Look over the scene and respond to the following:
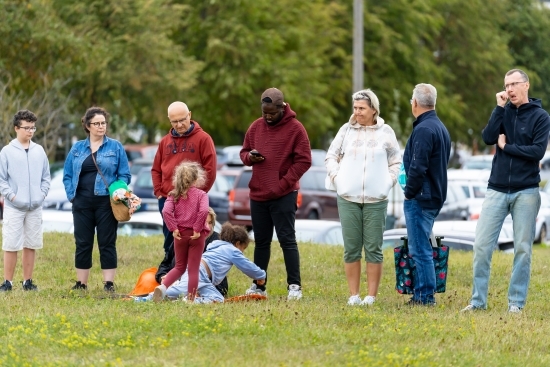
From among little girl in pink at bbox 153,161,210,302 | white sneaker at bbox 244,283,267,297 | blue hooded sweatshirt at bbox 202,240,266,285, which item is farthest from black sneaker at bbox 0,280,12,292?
white sneaker at bbox 244,283,267,297

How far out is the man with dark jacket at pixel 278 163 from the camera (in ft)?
34.6

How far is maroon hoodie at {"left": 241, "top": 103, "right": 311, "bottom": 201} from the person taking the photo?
415 inches

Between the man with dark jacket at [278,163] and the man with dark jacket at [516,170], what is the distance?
1.88 metres

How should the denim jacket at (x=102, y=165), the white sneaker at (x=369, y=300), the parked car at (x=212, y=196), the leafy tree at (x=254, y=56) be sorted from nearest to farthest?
the white sneaker at (x=369, y=300) < the denim jacket at (x=102, y=165) < the parked car at (x=212, y=196) < the leafy tree at (x=254, y=56)

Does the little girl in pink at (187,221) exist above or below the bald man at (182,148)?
below

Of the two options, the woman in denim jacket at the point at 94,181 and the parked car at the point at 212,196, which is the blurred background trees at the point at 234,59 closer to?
the parked car at the point at 212,196

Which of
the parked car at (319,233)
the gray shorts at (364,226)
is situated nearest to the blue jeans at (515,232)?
the gray shorts at (364,226)

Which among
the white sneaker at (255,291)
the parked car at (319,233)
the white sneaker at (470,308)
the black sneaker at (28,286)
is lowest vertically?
the parked car at (319,233)

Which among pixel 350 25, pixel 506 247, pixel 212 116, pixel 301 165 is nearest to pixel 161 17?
pixel 212 116

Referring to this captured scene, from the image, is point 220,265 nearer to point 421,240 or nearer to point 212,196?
point 421,240

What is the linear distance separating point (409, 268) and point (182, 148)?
2.55m

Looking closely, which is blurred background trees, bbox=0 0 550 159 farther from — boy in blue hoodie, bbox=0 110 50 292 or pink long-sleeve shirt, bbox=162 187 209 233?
pink long-sleeve shirt, bbox=162 187 209 233

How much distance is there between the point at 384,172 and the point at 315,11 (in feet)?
106

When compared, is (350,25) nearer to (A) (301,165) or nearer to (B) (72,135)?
(B) (72,135)
